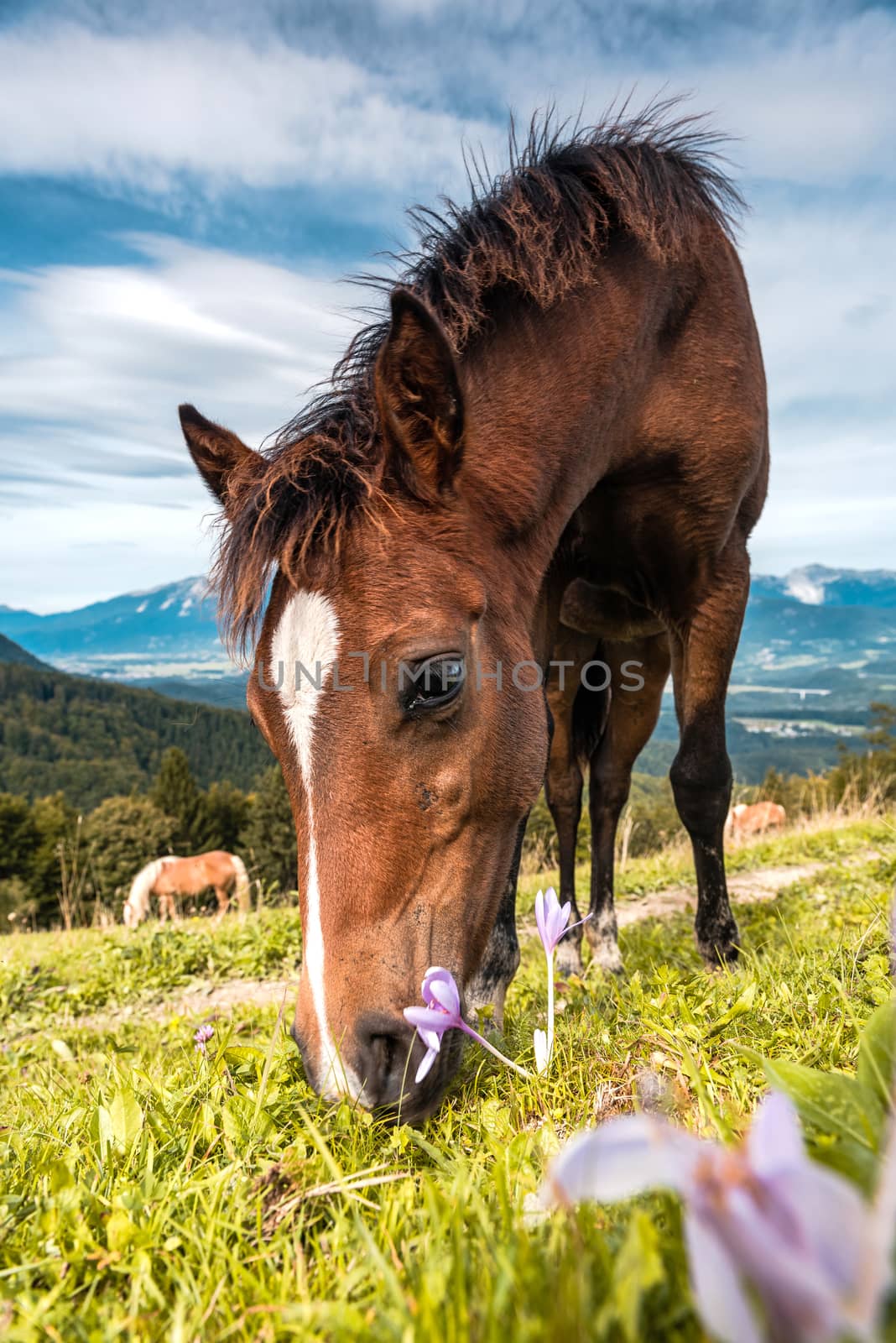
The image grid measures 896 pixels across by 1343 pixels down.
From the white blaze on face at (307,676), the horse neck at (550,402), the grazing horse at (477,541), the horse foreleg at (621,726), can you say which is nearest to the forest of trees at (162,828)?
the horse foreleg at (621,726)

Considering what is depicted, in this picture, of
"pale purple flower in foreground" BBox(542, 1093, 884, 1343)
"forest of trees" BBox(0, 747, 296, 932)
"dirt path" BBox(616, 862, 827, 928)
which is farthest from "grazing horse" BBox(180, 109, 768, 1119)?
"forest of trees" BBox(0, 747, 296, 932)

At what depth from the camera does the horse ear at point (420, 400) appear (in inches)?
97.9

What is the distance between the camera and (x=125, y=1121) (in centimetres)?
182

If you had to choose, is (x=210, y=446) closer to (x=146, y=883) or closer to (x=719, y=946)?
(x=719, y=946)

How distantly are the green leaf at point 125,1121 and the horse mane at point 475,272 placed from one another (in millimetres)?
1465

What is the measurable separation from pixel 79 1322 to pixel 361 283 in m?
3.49

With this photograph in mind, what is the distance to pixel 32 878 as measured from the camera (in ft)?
190

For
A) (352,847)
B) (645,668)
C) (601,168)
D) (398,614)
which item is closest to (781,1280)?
(352,847)

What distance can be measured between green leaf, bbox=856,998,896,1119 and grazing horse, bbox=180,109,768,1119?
1.03 meters

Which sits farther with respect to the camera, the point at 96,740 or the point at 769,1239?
the point at 96,740

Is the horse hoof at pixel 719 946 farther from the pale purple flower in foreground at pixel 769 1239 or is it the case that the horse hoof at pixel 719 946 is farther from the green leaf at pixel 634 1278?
the pale purple flower in foreground at pixel 769 1239

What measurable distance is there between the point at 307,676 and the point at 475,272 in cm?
183

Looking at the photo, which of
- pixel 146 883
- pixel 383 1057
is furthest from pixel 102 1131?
pixel 146 883

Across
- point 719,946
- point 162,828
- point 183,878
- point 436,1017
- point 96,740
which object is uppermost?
point 436,1017
